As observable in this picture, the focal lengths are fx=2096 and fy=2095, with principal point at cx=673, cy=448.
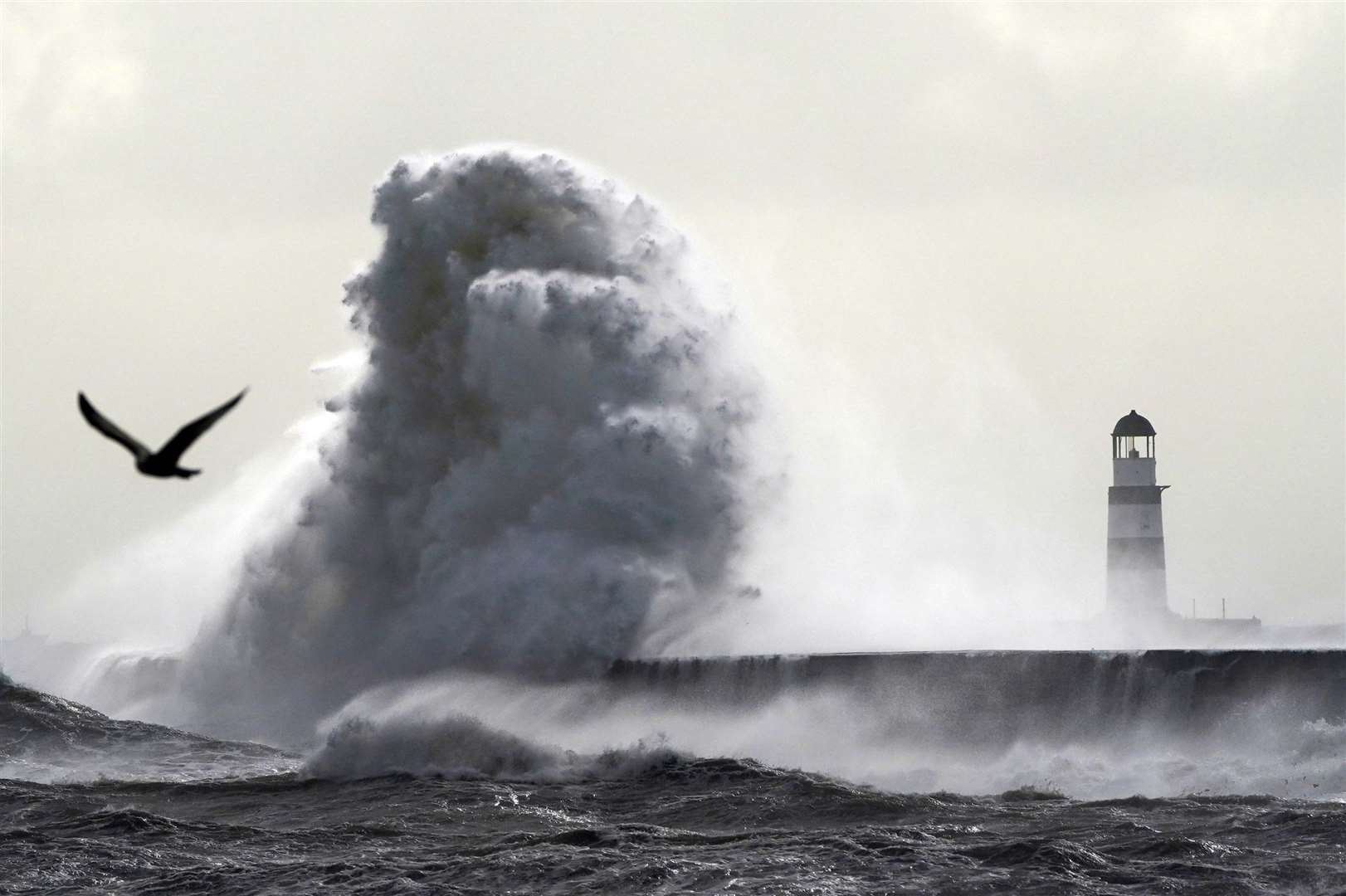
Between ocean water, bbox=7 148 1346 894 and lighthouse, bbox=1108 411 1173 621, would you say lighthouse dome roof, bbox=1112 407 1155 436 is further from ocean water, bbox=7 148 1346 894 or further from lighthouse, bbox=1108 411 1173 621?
ocean water, bbox=7 148 1346 894

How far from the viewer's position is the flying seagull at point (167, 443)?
269 inches

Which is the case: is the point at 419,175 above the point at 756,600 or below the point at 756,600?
above

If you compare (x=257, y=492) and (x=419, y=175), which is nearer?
(x=419, y=175)

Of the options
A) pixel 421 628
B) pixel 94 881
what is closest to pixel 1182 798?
pixel 94 881

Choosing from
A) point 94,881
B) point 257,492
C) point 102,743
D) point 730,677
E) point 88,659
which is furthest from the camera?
point 88,659

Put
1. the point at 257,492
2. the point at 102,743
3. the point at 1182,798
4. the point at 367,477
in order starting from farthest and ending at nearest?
1. the point at 257,492
2. the point at 367,477
3. the point at 102,743
4. the point at 1182,798

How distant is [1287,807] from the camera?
56.6ft

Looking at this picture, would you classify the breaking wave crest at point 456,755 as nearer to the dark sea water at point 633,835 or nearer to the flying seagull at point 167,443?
the dark sea water at point 633,835

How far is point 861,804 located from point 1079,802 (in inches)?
75.3

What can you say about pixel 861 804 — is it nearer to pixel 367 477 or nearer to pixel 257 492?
pixel 367 477

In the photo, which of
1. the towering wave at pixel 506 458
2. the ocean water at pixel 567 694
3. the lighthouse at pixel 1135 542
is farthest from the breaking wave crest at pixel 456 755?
the lighthouse at pixel 1135 542

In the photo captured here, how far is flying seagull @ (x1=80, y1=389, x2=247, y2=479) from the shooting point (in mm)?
6844

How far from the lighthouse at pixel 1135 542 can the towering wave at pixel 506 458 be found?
9.00m

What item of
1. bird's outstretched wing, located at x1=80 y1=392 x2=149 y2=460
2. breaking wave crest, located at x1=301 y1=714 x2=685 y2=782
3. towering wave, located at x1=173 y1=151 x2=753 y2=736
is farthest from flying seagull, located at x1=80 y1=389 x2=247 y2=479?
towering wave, located at x1=173 y1=151 x2=753 y2=736
